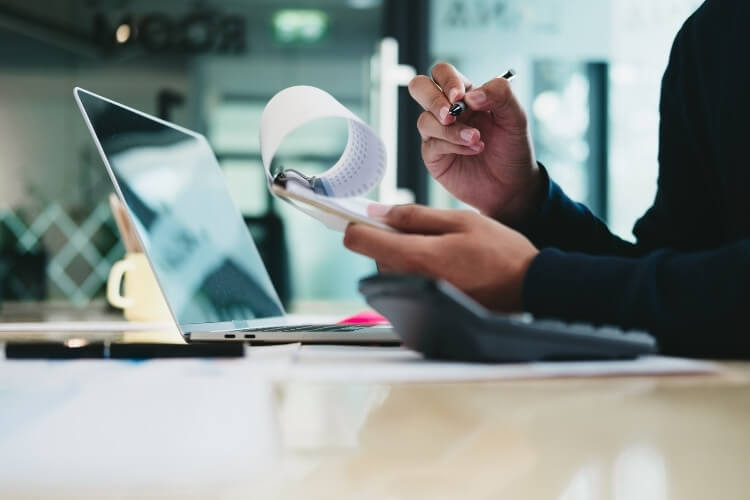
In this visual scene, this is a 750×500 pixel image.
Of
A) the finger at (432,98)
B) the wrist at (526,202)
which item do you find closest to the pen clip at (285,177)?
the finger at (432,98)

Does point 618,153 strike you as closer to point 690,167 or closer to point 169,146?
point 690,167

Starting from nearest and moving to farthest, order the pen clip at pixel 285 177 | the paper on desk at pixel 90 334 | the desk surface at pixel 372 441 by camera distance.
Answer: the desk surface at pixel 372 441, the pen clip at pixel 285 177, the paper on desk at pixel 90 334

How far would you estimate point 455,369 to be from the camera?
0.95ft

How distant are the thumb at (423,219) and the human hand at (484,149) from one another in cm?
30

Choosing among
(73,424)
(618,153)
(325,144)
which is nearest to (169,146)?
(73,424)

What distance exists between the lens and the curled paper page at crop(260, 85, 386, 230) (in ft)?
1.28

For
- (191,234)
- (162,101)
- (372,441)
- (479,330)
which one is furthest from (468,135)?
(162,101)

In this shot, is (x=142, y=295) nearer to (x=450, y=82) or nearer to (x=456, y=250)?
(x=450, y=82)

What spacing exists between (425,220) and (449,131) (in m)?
0.33

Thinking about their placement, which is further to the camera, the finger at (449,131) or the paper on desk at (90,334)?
the finger at (449,131)

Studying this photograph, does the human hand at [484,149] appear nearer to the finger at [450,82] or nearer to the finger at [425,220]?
the finger at [450,82]

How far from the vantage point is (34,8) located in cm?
372

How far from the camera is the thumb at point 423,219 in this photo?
36cm

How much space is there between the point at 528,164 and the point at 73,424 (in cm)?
61
